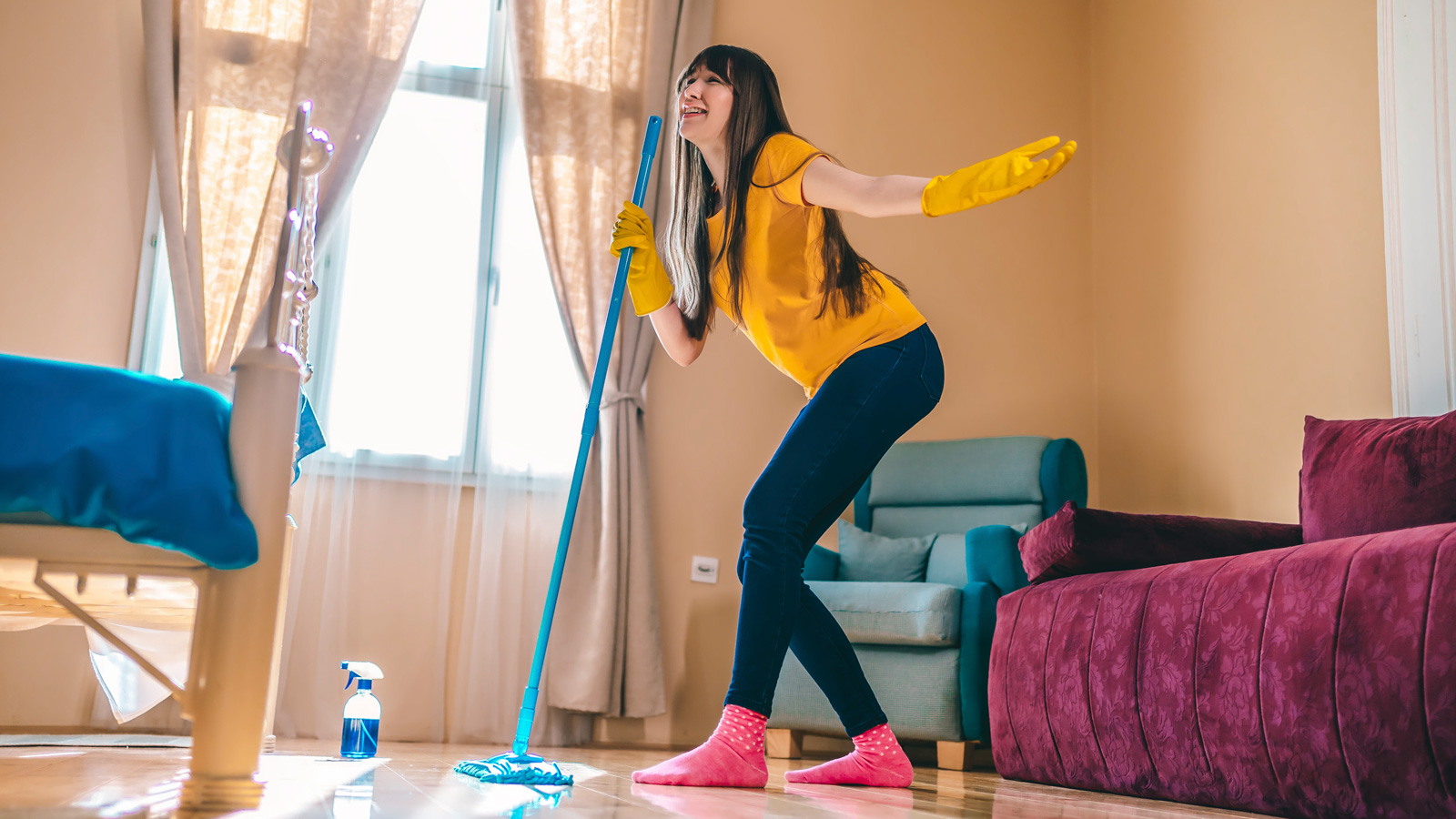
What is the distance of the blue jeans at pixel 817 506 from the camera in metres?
1.58

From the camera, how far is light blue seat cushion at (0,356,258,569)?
114 cm

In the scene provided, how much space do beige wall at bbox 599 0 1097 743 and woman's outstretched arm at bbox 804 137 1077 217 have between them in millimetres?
1998

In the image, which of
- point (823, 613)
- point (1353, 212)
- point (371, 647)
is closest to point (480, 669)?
point (371, 647)

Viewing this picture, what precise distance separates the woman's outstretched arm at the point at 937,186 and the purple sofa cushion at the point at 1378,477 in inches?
32.1

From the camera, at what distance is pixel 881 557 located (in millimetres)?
3240

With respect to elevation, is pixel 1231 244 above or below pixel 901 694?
above

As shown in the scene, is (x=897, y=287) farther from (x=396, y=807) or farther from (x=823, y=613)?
(x=396, y=807)

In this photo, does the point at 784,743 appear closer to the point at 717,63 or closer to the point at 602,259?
the point at 602,259

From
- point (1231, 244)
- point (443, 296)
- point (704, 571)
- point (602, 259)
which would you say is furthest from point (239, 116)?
point (1231, 244)

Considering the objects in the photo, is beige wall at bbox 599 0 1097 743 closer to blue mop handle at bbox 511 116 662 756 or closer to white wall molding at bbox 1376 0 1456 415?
white wall molding at bbox 1376 0 1456 415

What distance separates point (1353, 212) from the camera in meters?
2.84

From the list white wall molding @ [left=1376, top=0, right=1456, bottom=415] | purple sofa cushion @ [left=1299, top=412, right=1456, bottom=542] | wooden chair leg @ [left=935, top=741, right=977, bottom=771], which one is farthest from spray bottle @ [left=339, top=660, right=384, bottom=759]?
white wall molding @ [left=1376, top=0, right=1456, bottom=415]

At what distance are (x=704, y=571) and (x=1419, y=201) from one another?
2242 millimetres

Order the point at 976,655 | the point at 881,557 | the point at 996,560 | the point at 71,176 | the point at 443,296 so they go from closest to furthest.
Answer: the point at 976,655 < the point at 996,560 < the point at 71,176 < the point at 881,557 < the point at 443,296
